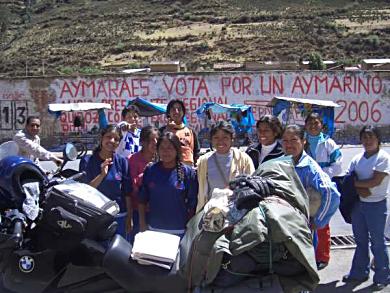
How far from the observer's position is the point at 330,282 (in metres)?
5.65

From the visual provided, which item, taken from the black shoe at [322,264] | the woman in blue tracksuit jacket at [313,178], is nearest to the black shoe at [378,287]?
the black shoe at [322,264]

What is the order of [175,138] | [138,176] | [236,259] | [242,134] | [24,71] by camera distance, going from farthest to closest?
[24,71]
[242,134]
[138,176]
[175,138]
[236,259]

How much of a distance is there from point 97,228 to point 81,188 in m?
0.26

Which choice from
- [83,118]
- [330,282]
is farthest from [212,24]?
[330,282]

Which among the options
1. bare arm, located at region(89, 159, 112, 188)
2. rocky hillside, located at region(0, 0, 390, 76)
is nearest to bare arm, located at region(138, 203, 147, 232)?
bare arm, located at region(89, 159, 112, 188)

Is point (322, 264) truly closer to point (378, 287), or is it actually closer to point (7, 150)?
point (378, 287)

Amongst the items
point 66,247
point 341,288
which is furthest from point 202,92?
point 66,247

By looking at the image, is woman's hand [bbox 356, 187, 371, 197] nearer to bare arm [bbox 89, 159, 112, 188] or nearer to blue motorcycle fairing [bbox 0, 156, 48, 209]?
bare arm [bbox 89, 159, 112, 188]

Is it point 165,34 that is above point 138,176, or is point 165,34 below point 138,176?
above

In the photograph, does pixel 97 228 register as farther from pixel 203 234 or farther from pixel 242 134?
pixel 242 134

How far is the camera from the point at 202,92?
22.1 meters

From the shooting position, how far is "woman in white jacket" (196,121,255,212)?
4.61 meters

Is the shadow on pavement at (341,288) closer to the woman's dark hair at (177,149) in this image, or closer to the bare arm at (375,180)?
the bare arm at (375,180)

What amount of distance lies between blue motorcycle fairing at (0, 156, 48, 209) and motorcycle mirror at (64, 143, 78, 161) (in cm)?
25
